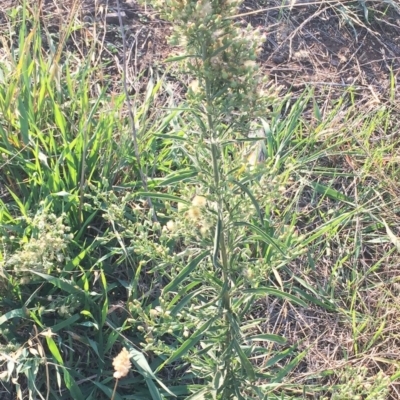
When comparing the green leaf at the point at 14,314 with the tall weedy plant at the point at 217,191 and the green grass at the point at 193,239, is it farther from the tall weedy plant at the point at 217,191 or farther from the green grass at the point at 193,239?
the tall weedy plant at the point at 217,191

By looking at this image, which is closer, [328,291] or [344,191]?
[328,291]

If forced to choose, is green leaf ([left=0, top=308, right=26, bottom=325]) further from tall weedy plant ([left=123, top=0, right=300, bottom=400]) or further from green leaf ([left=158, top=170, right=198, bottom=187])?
green leaf ([left=158, top=170, right=198, bottom=187])

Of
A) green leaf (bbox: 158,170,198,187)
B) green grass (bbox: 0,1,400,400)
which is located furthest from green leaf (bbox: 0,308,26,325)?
green leaf (bbox: 158,170,198,187)

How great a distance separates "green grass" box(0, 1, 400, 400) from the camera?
149 centimetres

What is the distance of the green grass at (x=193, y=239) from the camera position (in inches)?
58.6

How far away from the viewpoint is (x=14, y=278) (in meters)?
1.98

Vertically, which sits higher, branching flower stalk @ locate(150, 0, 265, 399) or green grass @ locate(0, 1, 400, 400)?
branching flower stalk @ locate(150, 0, 265, 399)

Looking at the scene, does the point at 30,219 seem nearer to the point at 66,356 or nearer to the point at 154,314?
the point at 66,356

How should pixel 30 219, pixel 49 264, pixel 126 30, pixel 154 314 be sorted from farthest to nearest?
pixel 126 30, pixel 30 219, pixel 49 264, pixel 154 314

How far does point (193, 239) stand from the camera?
1.61 m

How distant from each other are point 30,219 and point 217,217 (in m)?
0.80

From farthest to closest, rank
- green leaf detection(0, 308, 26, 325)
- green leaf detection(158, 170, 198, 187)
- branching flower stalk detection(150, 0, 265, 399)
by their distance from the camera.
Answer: green leaf detection(0, 308, 26, 325)
green leaf detection(158, 170, 198, 187)
branching flower stalk detection(150, 0, 265, 399)

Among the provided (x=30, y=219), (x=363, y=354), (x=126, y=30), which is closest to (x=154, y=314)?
(x=30, y=219)

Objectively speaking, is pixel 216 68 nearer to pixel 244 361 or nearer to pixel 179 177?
pixel 179 177
